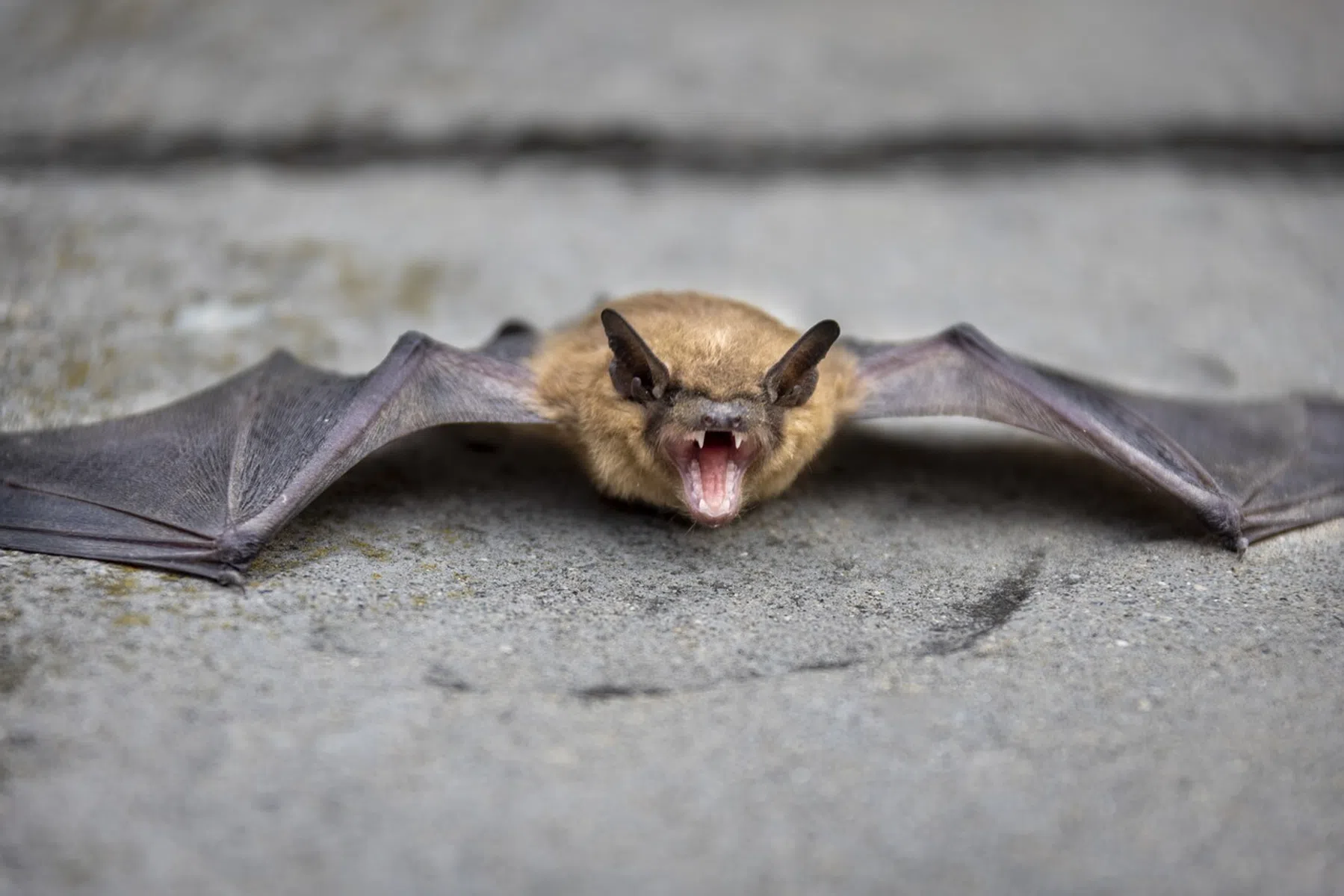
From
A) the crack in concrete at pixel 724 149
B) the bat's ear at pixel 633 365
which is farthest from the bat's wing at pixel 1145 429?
the crack in concrete at pixel 724 149

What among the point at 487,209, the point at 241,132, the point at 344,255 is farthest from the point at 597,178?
the point at 241,132

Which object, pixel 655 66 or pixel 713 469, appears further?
pixel 655 66

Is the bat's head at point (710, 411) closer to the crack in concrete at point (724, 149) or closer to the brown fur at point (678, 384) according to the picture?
the brown fur at point (678, 384)

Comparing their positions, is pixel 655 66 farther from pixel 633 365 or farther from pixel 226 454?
pixel 226 454

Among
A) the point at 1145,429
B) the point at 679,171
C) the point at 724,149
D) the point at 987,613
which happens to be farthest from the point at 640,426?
the point at 724,149

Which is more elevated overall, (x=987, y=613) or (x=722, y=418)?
(x=722, y=418)

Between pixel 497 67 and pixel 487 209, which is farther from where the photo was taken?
pixel 497 67

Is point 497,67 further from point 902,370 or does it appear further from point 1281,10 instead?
point 1281,10
